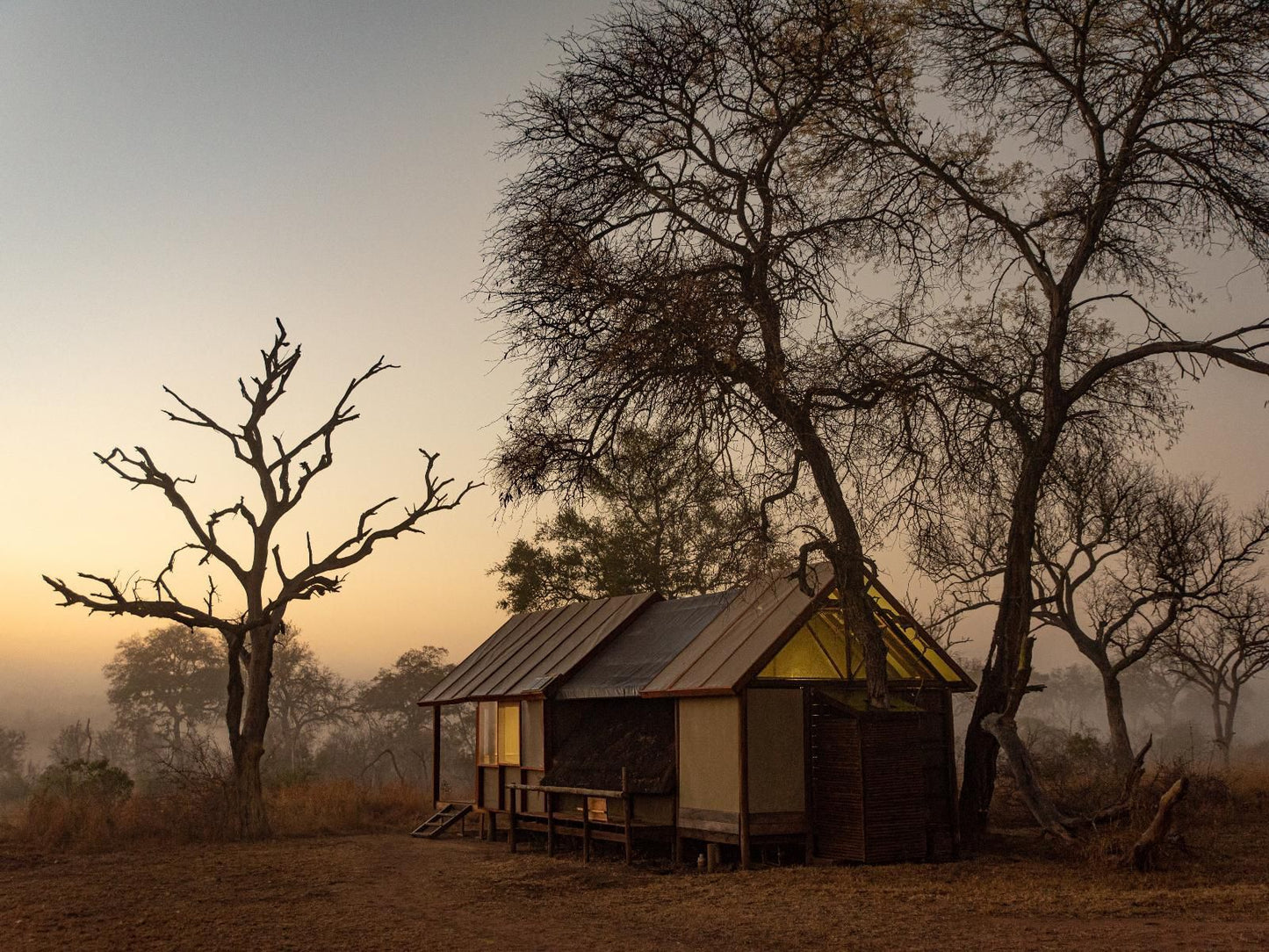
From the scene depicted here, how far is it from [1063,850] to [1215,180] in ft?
31.9

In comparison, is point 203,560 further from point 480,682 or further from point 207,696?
point 207,696

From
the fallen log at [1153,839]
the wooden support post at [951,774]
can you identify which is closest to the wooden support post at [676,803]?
the wooden support post at [951,774]

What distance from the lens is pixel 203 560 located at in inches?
950

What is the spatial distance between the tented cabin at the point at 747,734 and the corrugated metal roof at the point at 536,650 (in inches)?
4.9

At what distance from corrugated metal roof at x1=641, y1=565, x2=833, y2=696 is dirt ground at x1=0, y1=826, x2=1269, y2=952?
2602 mm

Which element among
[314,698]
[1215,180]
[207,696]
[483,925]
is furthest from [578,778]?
[207,696]

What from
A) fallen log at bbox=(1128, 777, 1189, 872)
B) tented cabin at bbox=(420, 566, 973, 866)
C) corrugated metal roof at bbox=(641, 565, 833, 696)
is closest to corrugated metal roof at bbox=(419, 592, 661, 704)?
tented cabin at bbox=(420, 566, 973, 866)

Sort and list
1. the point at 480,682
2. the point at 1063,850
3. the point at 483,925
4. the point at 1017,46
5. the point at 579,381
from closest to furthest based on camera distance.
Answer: the point at 483,925, the point at 579,381, the point at 1063,850, the point at 1017,46, the point at 480,682

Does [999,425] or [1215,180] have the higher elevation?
[1215,180]

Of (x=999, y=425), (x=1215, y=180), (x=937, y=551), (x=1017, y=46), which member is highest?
(x=1017, y=46)

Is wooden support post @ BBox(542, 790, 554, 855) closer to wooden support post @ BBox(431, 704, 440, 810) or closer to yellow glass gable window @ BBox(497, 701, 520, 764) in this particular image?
yellow glass gable window @ BBox(497, 701, 520, 764)

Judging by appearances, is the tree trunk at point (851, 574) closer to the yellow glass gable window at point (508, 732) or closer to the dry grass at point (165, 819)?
the yellow glass gable window at point (508, 732)

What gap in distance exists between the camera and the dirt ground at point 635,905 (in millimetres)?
10633

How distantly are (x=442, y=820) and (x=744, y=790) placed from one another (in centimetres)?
995
